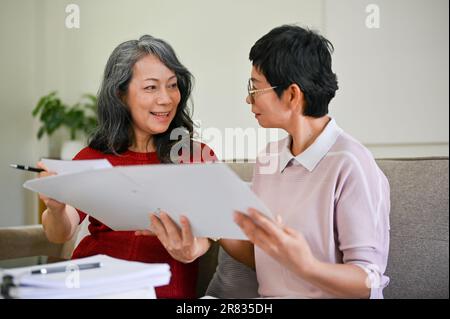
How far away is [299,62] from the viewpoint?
1.00m

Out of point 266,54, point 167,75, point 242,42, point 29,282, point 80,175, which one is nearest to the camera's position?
point 29,282

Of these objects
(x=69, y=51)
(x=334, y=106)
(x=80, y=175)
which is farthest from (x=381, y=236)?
(x=69, y=51)

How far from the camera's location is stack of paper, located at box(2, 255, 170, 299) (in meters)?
0.67

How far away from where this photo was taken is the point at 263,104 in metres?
1.06

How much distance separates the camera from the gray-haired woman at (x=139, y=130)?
1259mm

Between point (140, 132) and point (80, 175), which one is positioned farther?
point (140, 132)

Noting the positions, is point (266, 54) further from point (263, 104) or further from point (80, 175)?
point (80, 175)

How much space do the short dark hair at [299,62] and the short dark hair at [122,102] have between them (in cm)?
38

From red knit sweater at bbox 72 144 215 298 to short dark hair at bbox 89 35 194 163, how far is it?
3 centimetres

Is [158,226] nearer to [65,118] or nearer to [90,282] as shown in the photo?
[90,282]

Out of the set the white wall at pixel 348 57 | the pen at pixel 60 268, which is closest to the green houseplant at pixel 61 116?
the white wall at pixel 348 57

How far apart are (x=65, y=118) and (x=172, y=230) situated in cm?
283

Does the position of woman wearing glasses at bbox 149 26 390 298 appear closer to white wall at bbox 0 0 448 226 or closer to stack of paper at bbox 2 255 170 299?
stack of paper at bbox 2 255 170 299
